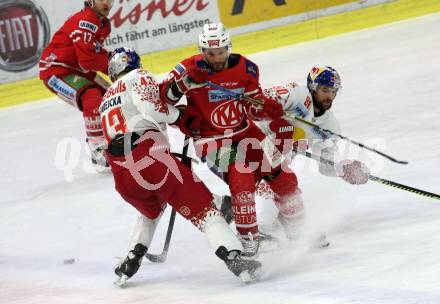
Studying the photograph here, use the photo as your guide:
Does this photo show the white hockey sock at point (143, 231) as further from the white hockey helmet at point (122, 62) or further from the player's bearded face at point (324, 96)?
the player's bearded face at point (324, 96)

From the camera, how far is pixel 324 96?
479 cm

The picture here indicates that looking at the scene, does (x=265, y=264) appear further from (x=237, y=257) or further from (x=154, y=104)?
(x=154, y=104)

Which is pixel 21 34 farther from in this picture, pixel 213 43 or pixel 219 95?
pixel 213 43

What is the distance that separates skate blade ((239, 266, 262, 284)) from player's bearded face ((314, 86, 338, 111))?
111 centimetres

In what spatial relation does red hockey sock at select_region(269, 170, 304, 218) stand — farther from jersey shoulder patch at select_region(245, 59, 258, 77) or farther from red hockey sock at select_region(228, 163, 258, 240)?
jersey shoulder patch at select_region(245, 59, 258, 77)

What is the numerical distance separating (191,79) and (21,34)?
5.92 m

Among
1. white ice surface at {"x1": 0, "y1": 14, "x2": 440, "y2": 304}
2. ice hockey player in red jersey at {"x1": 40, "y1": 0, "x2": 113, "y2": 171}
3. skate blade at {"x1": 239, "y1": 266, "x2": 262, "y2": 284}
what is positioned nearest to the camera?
white ice surface at {"x1": 0, "y1": 14, "x2": 440, "y2": 304}

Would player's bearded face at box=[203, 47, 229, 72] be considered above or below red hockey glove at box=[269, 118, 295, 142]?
above

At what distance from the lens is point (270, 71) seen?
29.2 ft

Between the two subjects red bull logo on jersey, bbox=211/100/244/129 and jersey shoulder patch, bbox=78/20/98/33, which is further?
jersey shoulder patch, bbox=78/20/98/33

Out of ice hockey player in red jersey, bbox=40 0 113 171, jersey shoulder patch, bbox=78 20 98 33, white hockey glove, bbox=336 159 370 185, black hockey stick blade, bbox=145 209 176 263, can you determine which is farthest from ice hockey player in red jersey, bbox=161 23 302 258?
jersey shoulder patch, bbox=78 20 98 33

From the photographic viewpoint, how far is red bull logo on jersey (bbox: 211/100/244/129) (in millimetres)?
4555

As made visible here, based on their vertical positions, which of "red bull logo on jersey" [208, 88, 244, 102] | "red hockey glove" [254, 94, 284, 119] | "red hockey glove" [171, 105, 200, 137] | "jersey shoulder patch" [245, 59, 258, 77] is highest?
"jersey shoulder patch" [245, 59, 258, 77]

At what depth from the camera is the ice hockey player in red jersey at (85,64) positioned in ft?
22.4
